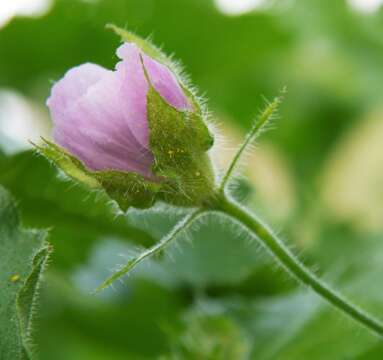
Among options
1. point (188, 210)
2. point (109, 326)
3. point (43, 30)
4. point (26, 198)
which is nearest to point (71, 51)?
point (43, 30)

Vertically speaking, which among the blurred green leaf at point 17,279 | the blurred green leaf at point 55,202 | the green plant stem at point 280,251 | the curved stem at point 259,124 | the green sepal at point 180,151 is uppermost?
the curved stem at point 259,124

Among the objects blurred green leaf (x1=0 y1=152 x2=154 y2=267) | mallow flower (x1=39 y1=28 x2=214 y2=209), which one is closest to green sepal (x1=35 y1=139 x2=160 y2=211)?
mallow flower (x1=39 y1=28 x2=214 y2=209)

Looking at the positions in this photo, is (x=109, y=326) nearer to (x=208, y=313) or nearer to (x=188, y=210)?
(x=208, y=313)

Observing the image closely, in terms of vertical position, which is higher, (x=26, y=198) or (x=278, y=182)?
(x=26, y=198)

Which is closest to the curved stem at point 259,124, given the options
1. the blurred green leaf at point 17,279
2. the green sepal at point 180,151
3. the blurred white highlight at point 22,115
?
the green sepal at point 180,151

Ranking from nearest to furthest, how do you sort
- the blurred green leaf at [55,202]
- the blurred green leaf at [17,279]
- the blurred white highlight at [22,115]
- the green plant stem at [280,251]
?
1. the blurred green leaf at [17,279]
2. the green plant stem at [280,251]
3. the blurred green leaf at [55,202]
4. the blurred white highlight at [22,115]

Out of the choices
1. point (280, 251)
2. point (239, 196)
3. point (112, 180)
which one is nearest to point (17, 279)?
point (112, 180)

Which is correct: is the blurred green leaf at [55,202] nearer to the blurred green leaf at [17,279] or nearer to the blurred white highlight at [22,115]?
the blurred green leaf at [17,279]
